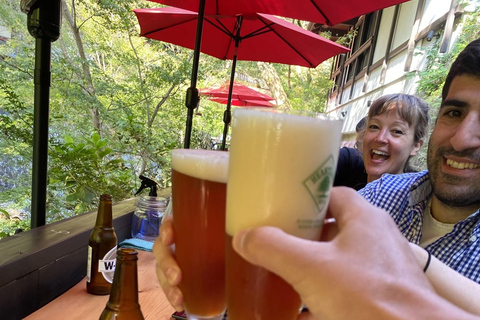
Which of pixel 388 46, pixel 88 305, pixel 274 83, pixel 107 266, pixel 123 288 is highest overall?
pixel 388 46

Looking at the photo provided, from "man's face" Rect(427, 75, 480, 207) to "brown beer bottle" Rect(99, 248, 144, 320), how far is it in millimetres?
1398

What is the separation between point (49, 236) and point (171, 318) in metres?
0.59

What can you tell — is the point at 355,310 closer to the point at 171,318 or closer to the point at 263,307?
the point at 263,307

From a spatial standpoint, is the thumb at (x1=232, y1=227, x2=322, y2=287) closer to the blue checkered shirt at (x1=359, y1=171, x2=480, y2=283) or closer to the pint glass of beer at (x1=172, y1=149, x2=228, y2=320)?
the pint glass of beer at (x1=172, y1=149, x2=228, y2=320)

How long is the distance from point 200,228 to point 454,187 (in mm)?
1364

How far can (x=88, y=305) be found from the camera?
118 centimetres

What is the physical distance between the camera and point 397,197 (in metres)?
1.75

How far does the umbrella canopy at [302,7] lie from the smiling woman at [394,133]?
2.47 ft

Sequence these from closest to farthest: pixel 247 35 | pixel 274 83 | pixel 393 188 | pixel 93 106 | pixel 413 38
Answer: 1. pixel 393 188
2. pixel 247 35
3. pixel 93 106
4. pixel 413 38
5. pixel 274 83

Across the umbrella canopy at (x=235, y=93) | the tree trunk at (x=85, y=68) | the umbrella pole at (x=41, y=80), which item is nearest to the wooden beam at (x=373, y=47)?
the umbrella canopy at (x=235, y=93)

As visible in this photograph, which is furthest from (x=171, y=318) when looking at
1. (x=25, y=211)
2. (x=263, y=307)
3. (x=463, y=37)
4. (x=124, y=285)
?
(x=463, y=37)

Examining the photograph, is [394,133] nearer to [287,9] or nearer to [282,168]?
[287,9]

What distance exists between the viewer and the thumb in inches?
18.0

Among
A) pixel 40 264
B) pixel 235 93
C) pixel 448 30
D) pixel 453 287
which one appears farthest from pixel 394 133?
pixel 235 93
